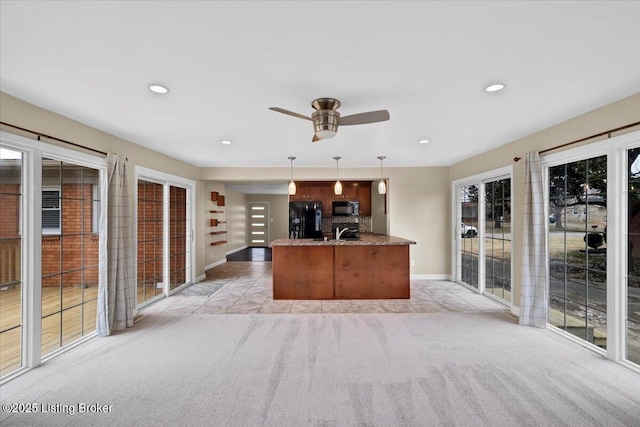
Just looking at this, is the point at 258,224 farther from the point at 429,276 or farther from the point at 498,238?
the point at 498,238

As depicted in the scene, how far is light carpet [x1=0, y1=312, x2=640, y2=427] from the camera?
2002 millimetres

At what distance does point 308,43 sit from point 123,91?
1669 mm

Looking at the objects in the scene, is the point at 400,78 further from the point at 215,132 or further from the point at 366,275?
the point at 366,275

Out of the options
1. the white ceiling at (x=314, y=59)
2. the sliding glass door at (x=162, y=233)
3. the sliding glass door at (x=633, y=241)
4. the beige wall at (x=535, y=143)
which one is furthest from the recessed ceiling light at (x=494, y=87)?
the sliding glass door at (x=162, y=233)

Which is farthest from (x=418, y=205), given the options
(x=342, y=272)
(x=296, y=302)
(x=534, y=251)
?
(x=296, y=302)

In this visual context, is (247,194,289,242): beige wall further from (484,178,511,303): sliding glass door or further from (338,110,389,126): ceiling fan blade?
(338,110,389,126): ceiling fan blade

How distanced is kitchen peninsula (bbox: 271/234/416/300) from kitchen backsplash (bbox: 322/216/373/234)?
2552 mm

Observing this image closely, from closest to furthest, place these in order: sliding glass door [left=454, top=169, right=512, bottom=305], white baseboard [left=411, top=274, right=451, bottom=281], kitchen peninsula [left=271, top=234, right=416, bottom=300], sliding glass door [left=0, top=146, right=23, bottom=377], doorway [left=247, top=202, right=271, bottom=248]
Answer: sliding glass door [left=0, top=146, right=23, bottom=377], sliding glass door [left=454, top=169, right=512, bottom=305], kitchen peninsula [left=271, top=234, right=416, bottom=300], white baseboard [left=411, top=274, right=451, bottom=281], doorway [left=247, top=202, right=271, bottom=248]

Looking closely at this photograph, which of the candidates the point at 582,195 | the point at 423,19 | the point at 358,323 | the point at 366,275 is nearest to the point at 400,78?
the point at 423,19

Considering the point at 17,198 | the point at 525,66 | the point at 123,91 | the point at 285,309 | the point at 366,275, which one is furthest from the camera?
the point at 366,275

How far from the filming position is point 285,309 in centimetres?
426

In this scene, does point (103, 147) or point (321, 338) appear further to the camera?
point (103, 147)

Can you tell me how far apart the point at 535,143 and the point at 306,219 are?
4.72 metres

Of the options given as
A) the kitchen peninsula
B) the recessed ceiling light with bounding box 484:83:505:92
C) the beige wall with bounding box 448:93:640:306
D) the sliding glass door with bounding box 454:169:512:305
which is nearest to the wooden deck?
the kitchen peninsula
